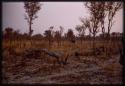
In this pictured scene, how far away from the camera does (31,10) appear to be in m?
9.91

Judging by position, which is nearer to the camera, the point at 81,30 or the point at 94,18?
the point at 81,30

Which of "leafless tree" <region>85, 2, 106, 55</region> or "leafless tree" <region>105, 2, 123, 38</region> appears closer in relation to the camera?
"leafless tree" <region>105, 2, 123, 38</region>

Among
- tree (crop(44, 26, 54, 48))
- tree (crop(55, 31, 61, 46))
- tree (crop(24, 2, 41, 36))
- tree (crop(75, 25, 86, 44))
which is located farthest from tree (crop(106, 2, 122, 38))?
tree (crop(24, 2, 41, 36))

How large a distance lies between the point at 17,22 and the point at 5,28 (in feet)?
0.74

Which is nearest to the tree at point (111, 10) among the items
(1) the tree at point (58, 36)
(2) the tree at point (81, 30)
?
(2) the tree at point (81, 30)

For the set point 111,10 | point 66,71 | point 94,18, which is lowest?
point 66,71

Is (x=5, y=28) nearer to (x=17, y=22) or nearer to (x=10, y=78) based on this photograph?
(x=17, y=22)

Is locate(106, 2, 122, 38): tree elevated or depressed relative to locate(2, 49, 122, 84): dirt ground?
elevated

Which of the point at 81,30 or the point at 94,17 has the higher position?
the point at 94,17

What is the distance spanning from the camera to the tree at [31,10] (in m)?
9.88

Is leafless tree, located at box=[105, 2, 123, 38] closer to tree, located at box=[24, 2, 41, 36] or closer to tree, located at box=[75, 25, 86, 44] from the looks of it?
tree, located at box=[75, 25, 86, 44]

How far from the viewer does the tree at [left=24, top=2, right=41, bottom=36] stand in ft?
32.4

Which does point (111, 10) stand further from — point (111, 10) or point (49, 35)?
point (49, 35)

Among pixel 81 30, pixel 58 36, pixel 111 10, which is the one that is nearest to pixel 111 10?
pixel 111 10
